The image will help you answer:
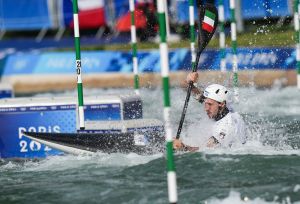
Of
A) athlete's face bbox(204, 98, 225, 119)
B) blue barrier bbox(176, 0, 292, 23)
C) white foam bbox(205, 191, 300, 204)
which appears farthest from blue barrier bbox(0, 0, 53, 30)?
white foam bbox(205, 191, 300, 204)

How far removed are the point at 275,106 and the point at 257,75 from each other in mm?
2625

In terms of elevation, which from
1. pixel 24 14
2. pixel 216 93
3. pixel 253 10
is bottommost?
pixel 216 93

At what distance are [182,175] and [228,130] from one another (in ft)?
2.91

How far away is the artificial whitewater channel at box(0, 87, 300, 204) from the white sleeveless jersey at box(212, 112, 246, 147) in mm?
115

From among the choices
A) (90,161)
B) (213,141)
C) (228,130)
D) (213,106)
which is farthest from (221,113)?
(90,161)

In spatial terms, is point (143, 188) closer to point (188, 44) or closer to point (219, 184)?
point (219, 184)

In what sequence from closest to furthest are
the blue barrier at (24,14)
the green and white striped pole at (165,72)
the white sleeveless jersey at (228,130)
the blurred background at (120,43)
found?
the green and white striped pole at (165,72) → the white sleeveless jersey at (228,130) → the blurred background at (120,43) → the blue barrier at (24,14)

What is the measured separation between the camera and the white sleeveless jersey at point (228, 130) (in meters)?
9.76

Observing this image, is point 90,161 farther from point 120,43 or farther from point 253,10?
point 120,43

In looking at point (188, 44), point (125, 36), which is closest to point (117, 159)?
point (188, 44)

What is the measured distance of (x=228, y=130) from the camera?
977 centimetres

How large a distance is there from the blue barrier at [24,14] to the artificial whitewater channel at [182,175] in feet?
43.9

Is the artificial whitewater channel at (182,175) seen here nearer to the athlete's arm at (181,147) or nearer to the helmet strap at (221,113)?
the athlete's arm at (181,147)

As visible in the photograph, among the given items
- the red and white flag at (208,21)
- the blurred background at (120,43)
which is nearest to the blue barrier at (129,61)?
the blurred background at (120,43)
